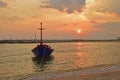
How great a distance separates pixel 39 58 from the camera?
69.9m

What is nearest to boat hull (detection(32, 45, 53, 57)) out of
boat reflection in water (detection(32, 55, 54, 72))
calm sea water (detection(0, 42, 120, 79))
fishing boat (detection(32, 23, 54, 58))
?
fishing boat (detection(32, 23, 54, 58))

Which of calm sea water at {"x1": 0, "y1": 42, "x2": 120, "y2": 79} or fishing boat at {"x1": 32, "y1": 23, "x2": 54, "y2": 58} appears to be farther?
fishing boat at {"x1": 32, "y1": 23, "x2": 54, "y2": 58}

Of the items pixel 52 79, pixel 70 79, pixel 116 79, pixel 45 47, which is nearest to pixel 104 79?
pixel 116 79

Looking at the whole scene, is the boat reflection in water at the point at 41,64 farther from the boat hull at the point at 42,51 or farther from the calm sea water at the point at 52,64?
the boat hull at the point at 42,51

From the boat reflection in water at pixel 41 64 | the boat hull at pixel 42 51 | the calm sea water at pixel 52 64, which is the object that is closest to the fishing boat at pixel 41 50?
the boat hull at pixel 42 51

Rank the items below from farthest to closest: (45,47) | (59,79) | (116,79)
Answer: (45,47), (59,79), (116,79)

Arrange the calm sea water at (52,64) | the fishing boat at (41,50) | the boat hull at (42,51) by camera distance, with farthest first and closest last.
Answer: the boat hull at (42,51)
the fishing boat at (41,50)
the calm sea water at (52,64)

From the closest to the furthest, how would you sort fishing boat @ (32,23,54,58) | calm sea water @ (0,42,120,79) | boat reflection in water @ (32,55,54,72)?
calm sea water @ (0,42,120,79)
boat reflection in water @ (32,55,54,72)
fishing boat @ (32,23,54,58)

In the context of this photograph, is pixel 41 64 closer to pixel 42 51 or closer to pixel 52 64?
pixel 52 64

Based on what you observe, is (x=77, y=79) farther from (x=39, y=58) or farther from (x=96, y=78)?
(x=39, y=58)

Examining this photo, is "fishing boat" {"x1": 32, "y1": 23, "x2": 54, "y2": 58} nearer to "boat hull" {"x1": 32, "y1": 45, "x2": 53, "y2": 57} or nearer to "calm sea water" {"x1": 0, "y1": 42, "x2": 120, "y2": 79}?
"boat hull" {"x1": 32, "y1": 45, "x2": 53, "y2": 57}

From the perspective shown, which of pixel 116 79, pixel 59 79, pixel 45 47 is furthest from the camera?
pixel 45 47

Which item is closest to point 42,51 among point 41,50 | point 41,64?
point 41,50

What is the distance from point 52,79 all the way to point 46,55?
164ft
